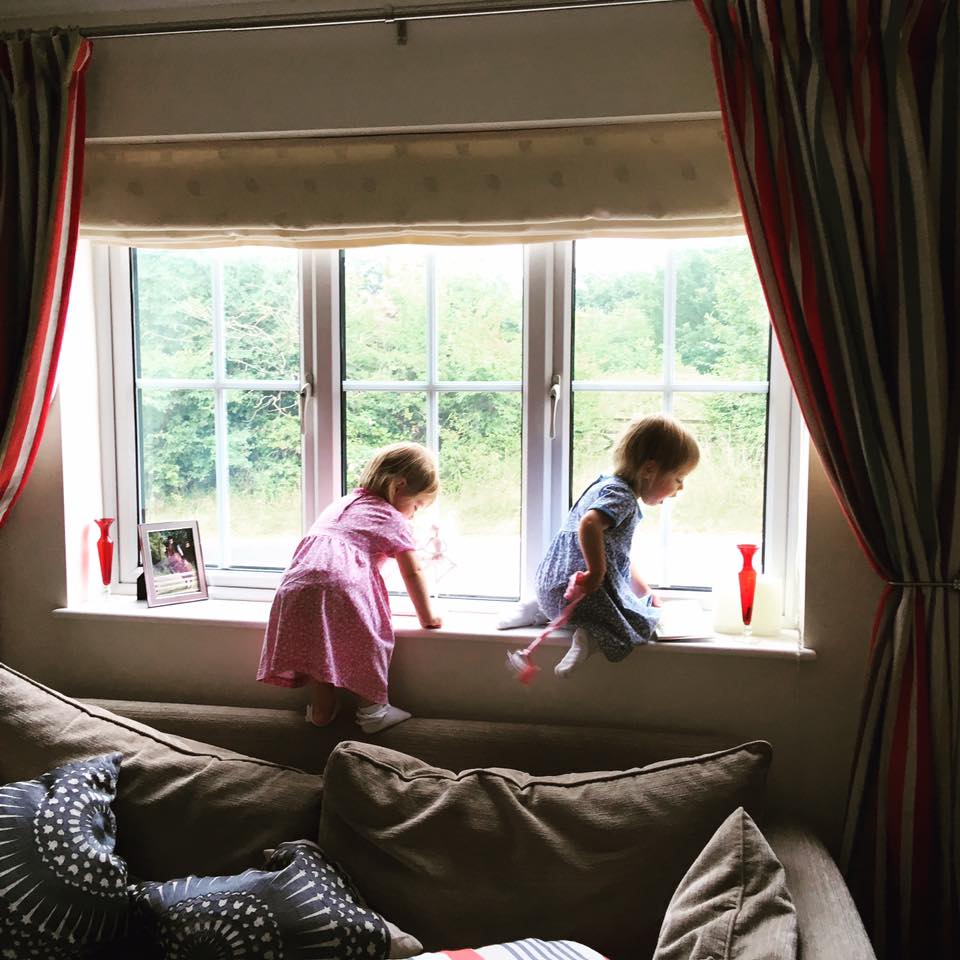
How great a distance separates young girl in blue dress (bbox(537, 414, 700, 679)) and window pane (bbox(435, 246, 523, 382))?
0.43 metres

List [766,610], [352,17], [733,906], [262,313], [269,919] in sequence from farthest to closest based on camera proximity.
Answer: [262,313]
[766,610]
[352,17]
[269,919]
[733,906]

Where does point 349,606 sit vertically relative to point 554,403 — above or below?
below

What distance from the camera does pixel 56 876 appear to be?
176cm

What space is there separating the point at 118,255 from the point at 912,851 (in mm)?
2487

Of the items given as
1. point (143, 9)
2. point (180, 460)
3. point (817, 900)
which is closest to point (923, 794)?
point (817, 900)

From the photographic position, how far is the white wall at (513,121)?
213 cm

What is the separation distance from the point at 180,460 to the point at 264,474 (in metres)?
0.26

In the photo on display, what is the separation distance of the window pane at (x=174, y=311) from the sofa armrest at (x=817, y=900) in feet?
6.21

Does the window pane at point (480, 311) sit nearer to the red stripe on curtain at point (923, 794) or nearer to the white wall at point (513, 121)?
the white wall at point (513, 121)

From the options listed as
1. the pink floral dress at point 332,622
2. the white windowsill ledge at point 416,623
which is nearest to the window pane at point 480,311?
the pink floral dress at point 332,622

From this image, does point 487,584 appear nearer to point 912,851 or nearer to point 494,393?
point 494,393

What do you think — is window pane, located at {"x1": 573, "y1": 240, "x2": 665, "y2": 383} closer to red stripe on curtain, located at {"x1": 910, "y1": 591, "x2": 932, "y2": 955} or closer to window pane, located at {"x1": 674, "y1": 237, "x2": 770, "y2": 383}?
window pane, located at {"x1": 674, "y1": 237, "x2": 770, "y2": 383}

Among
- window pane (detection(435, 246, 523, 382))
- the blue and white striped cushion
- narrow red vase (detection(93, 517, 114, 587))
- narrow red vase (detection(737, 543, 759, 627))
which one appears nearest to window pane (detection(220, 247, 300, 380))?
window pane (detection(435, 246, 523, 382))

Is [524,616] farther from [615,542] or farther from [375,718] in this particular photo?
[375,718]
